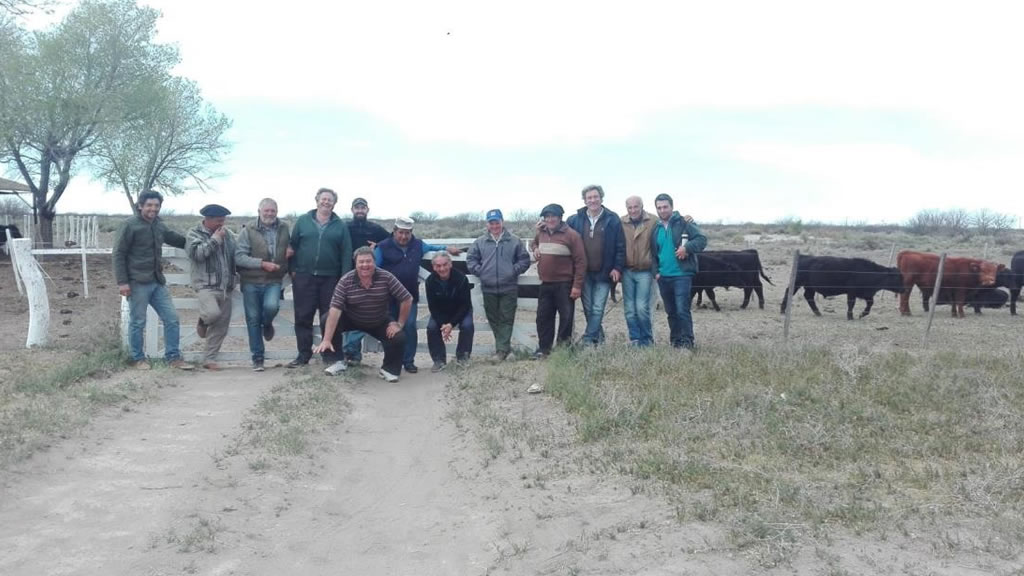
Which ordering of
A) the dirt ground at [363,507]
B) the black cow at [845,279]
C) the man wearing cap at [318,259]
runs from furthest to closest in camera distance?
1. the black cow at [845,279]
2. the man wearing cap at [318,259]
3. the dirt ground at [363,507]

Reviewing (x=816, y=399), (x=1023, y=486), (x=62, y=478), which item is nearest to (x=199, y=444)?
(x=62, y=478)

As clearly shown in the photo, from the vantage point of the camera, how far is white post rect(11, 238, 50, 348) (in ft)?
34.8

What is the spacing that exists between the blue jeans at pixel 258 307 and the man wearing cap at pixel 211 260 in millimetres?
235

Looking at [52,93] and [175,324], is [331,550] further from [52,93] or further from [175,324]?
[52,93]

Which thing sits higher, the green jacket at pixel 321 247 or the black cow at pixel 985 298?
the green jacket at pixel 321 247

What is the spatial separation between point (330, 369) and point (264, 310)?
1.15 m

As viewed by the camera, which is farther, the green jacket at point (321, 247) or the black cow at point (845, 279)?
the black cow at point (845, 279)

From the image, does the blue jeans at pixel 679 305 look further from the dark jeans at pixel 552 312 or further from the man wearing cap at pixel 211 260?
the man wearing cap at pixel 211 260

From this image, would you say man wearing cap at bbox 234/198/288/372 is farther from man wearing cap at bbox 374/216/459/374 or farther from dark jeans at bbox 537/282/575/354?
dark jeans at bbox 537/282/575/354

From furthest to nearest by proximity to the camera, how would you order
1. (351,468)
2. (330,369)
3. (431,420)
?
(330,369) → (431,420) → (351,468)

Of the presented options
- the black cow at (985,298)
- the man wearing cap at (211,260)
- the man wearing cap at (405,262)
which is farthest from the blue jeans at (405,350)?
the black cow at (985,298)

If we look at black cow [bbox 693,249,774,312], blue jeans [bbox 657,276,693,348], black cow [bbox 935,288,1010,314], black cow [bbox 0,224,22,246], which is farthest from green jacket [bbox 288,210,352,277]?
black cow [bbox 0,224,22,246]

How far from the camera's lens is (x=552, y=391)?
26.0ft

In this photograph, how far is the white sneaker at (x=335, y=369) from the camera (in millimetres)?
9055
